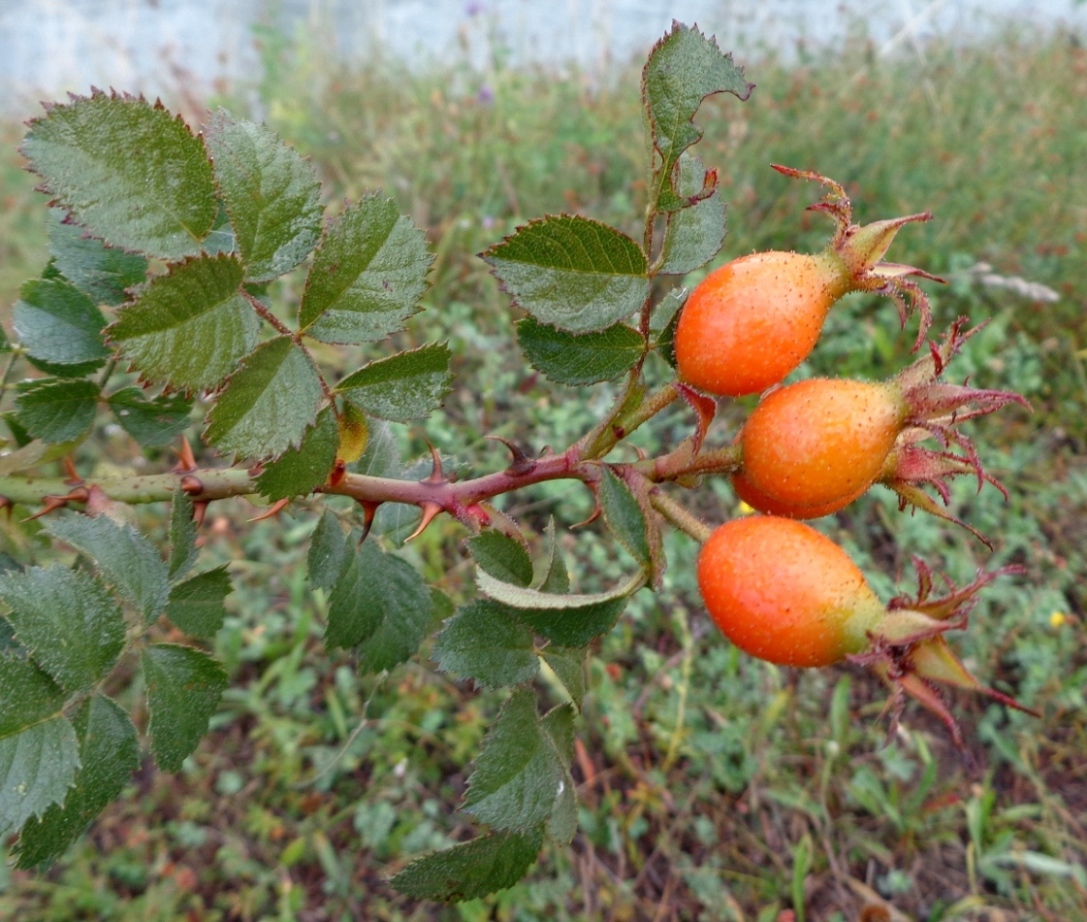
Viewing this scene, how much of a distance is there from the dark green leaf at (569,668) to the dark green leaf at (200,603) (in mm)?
389

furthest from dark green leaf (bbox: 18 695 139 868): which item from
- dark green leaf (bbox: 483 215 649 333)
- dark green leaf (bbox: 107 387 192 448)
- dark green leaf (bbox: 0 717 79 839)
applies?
dark green leaf (bbox: 483 215 649 333)

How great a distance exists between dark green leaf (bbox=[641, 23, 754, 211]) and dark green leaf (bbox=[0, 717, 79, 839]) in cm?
76

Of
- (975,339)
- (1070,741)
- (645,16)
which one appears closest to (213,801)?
(1070,741)

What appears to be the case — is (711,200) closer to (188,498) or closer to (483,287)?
(188,498)

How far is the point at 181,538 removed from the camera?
2.98 feet

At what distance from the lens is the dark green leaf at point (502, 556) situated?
2.83 ft

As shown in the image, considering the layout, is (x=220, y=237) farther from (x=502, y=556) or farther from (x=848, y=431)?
(x=848, y=431)

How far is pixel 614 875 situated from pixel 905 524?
1510 mm

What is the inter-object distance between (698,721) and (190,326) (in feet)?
6.89

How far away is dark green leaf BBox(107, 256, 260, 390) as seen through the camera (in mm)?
656

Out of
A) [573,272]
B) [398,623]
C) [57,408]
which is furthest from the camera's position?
[398,623]

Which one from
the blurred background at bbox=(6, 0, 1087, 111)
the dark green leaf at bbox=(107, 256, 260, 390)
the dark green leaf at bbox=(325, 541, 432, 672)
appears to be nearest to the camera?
the dark green leaf at bbox=(107, 256, 260, 390)

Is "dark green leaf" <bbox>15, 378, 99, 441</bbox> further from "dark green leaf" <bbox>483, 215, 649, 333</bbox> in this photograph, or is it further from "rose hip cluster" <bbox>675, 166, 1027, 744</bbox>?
"rose hip cluster" <bbox>675, 166, 1027, 744</bbox>

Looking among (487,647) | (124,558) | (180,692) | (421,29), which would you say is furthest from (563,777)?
(421,29)
